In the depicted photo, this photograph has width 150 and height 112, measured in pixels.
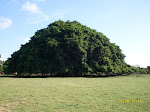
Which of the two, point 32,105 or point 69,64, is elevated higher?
point 69,64

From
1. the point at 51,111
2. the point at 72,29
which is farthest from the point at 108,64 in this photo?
the point at 51,111

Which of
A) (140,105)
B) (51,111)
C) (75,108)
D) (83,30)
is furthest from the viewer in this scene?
(83,30)

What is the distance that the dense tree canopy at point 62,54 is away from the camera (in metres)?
20.7

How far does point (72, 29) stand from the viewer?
23.2 m

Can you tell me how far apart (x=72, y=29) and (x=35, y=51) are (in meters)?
6.91

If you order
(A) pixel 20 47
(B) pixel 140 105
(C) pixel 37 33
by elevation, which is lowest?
(B) pixel 140 105

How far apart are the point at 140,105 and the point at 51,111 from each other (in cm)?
333

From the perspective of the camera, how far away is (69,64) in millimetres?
21891

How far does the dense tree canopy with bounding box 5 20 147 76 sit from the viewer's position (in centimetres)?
2073

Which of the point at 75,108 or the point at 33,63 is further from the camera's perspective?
the point at 33,63

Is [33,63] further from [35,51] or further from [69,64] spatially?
[69,64]

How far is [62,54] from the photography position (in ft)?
70.4

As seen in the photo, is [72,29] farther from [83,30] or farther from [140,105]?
[140,105]

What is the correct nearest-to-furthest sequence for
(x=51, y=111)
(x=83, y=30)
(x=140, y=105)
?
→ 1. (x=51, y=111)
2. (x=140, y=105)
3. (x=83, y=30)
